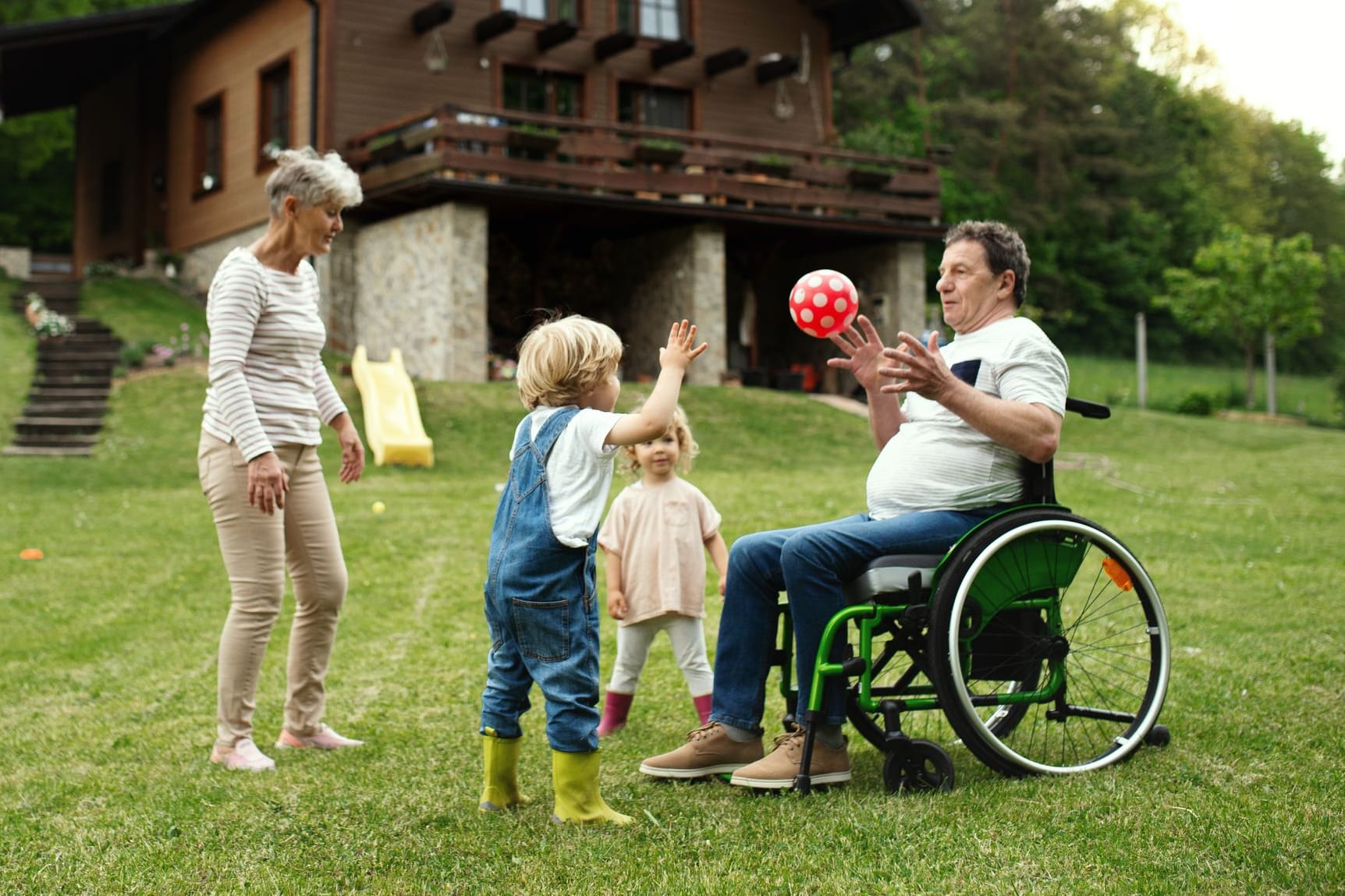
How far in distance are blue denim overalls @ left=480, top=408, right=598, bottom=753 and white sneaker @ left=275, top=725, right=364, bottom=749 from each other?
104 centimetres

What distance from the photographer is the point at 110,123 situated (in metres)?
26.6

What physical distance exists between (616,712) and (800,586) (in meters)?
1.16

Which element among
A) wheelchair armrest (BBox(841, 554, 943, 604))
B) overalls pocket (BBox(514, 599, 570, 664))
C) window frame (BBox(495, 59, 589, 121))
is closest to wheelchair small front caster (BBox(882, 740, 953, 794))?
wheelchair armrest (BBox(841, 554, 943, 604))

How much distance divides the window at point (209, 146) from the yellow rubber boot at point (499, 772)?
807 inches

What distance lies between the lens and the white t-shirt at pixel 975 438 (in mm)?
3518

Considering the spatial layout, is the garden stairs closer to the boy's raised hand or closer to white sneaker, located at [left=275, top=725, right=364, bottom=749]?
white sneaker, located at [left=275, top=725, right=364, bottom=749]

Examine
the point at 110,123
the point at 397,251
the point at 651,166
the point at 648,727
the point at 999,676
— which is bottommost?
the point at 648,727

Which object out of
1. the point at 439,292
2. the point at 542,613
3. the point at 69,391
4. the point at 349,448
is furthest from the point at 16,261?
the point at 542,613

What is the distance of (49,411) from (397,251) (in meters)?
5.45

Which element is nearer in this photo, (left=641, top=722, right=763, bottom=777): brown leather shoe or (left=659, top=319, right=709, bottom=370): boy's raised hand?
(left=659, top=319, right=709, bottom=370): boy's raised hand

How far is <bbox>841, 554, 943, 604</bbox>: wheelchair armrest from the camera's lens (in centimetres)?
341

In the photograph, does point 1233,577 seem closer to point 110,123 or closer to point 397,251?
point 397,251

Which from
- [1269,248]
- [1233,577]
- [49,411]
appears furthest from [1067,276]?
[1233,577]

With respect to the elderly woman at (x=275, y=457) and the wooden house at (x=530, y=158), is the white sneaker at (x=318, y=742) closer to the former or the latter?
the elderly woman at (x=275, y=457)
